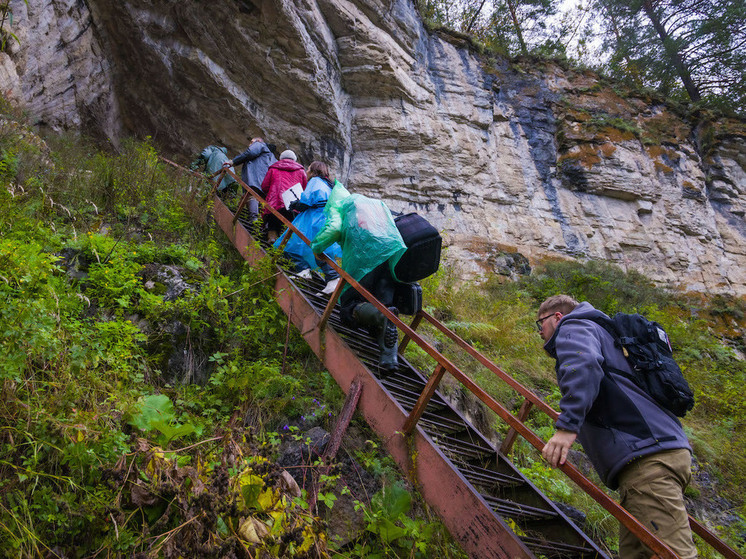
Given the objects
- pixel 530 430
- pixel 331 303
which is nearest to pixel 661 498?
pixel 530 430

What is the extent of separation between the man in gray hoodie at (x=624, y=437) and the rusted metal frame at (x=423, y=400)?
88cm

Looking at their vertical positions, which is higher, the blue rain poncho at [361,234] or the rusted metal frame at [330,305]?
the blue rain poncho at [361,234]

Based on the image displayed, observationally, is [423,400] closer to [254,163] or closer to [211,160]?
[254,163]

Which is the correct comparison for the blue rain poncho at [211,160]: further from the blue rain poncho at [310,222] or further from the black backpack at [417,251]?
the black backpack at [417,251]

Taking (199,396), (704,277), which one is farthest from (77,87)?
(704,277)

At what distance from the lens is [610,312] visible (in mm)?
10977

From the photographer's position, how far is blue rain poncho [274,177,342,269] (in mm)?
5996

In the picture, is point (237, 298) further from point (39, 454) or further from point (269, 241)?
point (39, 454)

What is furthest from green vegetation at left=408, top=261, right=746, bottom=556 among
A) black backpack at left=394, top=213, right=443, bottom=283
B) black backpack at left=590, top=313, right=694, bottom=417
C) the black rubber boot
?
black backpack at left=590, top=313, right=694, bottom=417

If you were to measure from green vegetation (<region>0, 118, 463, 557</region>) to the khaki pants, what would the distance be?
1.36 metres

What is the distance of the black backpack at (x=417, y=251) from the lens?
13.9ft

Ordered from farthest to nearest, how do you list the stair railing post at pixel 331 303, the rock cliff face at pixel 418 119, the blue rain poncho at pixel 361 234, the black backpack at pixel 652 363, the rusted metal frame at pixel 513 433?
the rock cliff face at pixel 418 119 → the stair railing post at pixel 331 303 → the blue rain poncho at pixel 361 234 → the rusted metal frame at pixel 513 433 → the black backpack at pixel 652 363

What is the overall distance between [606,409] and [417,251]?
6.97ft

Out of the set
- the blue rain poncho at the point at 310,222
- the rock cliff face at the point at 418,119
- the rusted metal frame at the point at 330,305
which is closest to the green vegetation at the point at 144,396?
the rusted metal frame at the point at 330,305
